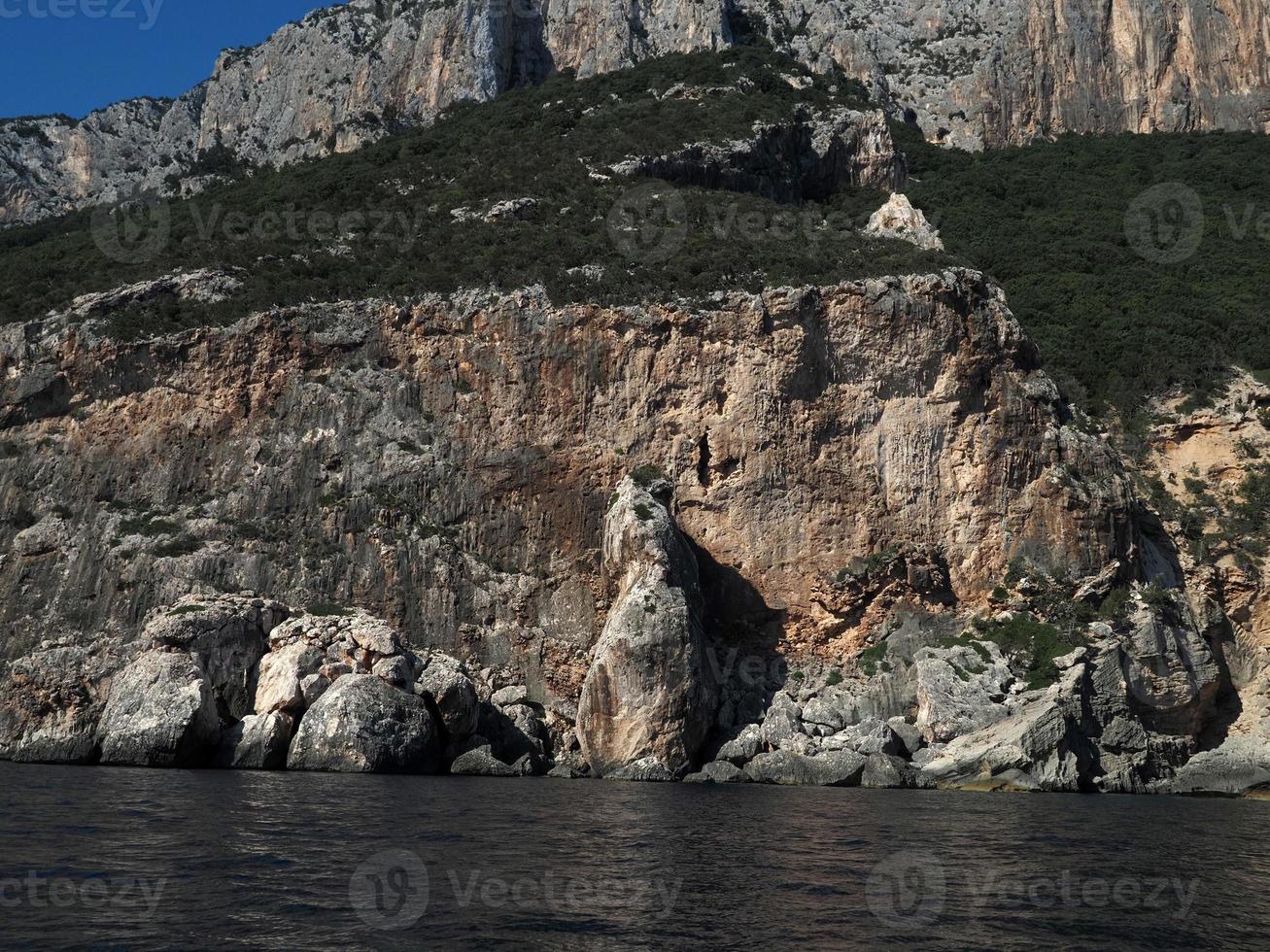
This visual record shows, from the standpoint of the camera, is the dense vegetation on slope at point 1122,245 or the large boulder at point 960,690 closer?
the large boulder at point 960,690

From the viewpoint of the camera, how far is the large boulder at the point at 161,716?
29703 mm

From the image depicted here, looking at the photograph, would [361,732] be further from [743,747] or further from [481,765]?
[743,747]

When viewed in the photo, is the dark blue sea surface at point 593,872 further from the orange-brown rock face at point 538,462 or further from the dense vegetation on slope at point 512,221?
the dense vegetation on slope at point 512,221

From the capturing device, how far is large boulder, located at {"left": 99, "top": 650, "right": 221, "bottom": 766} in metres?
29.7

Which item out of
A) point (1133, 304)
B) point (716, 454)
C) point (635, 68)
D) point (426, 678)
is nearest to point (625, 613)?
point (426, 678)

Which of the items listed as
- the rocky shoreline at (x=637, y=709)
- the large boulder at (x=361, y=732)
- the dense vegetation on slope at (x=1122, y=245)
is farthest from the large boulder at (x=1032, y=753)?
the dense vegetation on slope at (x=1122, y=245)

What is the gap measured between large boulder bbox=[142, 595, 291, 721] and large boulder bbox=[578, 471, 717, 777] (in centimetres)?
993

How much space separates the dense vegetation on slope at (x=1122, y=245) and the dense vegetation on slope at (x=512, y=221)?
29.3ft

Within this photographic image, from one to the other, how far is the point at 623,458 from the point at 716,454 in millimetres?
3310

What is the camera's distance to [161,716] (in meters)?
29.9

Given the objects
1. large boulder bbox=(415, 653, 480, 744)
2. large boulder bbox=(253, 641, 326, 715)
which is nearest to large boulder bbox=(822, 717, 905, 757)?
large boulder bbox=(415, 653, 480, 744)

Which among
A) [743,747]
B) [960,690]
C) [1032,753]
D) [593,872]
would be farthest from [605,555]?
[593,872]

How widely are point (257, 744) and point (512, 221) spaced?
91.0 ft

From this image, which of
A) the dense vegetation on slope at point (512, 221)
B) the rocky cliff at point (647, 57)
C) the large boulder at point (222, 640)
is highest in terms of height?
the rocky cliff at point (647, 57)
